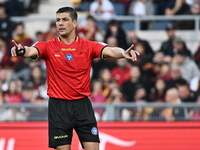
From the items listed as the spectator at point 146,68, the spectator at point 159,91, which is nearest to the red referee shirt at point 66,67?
the spectator at point 159,91

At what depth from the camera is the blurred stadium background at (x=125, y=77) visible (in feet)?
32.2

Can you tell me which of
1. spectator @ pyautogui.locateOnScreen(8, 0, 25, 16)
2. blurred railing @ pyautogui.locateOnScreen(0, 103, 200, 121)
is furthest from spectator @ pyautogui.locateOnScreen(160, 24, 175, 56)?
spectator @ pyautogui.locateOnScreen(8, 0, 25, 16)

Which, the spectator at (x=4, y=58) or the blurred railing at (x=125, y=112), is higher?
the spectator at (x=4, y=58)

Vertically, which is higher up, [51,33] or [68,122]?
[51,33]

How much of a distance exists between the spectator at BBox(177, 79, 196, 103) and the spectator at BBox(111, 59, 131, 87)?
4.54 feet

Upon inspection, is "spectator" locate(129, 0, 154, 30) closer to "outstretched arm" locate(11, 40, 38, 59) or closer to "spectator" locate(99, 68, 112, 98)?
"spectator" locate(99, 68, 112, 98)

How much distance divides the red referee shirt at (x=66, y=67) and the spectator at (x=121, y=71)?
5.06 metres

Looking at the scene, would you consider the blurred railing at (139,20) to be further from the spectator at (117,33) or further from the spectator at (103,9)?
the spectator at (117,33)

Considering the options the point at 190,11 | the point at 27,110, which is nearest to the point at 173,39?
the point at 190,11

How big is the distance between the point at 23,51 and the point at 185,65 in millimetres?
6481

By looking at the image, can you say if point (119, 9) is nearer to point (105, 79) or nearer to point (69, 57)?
point (105, 79)

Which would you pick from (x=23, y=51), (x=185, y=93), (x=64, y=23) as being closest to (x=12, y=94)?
(x=185, y=93)

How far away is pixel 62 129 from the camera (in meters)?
7.13

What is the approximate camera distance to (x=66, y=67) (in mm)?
7121
